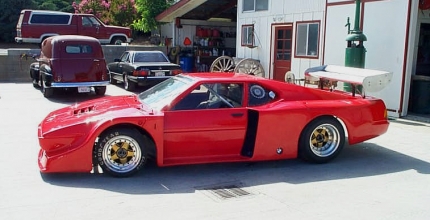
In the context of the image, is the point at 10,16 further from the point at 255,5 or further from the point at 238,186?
the point at 238,186

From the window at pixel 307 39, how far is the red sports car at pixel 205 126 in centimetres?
648

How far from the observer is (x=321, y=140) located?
623 centimetres

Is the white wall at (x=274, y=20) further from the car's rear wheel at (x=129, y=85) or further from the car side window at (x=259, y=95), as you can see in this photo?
the car side window at (x=259, y=95)

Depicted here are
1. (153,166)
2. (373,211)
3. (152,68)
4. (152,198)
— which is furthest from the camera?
(152,68)

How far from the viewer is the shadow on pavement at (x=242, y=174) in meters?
5.18

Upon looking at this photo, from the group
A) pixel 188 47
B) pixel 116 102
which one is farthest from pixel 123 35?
pixel 116 102

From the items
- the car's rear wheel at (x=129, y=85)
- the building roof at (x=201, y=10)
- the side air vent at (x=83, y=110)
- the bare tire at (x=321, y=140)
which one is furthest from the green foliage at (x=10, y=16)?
the bare tire at (x=321, y=140)

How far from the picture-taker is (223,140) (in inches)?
225

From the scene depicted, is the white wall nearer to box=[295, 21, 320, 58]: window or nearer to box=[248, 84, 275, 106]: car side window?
box=[295, 21, 320, 58]: window

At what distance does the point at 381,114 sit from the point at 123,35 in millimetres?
18574

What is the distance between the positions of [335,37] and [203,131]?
7674 mm

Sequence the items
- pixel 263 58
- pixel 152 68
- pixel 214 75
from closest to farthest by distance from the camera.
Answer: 1. pixel 214 75
2. pixel 152 68
3. pixel 263 58

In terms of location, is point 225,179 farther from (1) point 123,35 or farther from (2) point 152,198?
(1) point 123,35

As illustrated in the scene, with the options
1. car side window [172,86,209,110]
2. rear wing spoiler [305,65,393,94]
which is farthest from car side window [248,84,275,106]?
rear wing spoiler [305,65,393,94]
